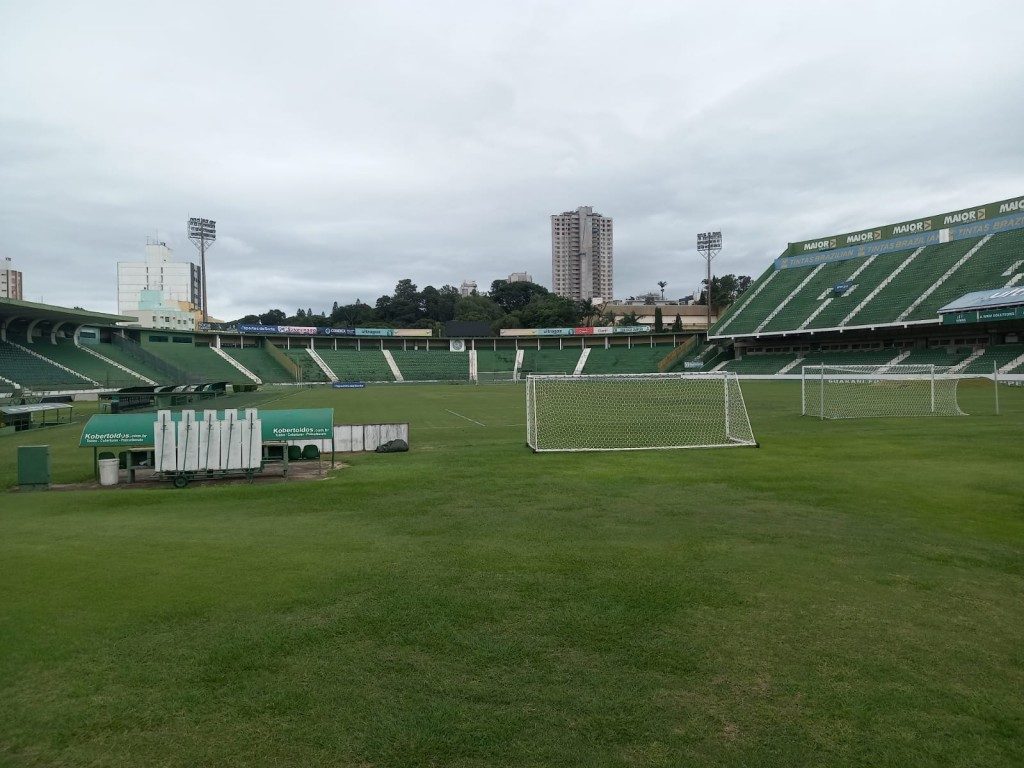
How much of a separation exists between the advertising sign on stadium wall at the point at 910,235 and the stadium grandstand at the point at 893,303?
95 mm

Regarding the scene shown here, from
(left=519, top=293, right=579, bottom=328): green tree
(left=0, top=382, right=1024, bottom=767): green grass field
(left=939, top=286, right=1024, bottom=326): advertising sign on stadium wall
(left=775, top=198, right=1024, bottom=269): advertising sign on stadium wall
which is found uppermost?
(left=775, top=198, right=1024, bottom=269): advertising sign on stadium wall

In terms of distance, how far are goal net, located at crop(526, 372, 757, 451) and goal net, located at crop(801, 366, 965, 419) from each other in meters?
3.81

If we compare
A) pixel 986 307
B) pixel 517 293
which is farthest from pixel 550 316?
pixel 986 307

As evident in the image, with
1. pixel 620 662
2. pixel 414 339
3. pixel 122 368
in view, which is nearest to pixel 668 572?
pixel 620 662

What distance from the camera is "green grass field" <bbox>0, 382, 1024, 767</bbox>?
3.54 m

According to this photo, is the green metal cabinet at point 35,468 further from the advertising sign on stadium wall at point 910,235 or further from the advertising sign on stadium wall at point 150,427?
the advertising sign on stadium wall at point 910,235

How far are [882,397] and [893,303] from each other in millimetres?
30179

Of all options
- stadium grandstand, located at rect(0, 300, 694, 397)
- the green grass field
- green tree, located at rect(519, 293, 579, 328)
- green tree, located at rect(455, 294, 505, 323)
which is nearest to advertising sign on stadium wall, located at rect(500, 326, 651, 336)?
stadium grandstand, located at rect(0, 300, 694, 397)

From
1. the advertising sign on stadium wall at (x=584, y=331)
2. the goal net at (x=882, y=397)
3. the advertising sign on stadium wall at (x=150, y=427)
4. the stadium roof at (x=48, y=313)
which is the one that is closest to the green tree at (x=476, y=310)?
the advertising sign on stadium wall at (x=584, y=331)

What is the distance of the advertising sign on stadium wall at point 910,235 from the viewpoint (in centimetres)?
5525

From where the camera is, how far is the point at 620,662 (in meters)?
4.38

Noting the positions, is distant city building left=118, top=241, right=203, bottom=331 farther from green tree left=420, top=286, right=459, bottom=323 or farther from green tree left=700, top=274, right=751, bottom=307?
green tree left=700, top=274, right=751, bottom=307

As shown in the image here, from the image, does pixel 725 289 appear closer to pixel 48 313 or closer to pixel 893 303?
pixel 893 303

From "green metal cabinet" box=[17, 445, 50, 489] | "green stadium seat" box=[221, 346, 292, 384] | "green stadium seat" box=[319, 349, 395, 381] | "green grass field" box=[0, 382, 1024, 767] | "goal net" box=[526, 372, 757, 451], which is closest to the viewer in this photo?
"green grass field" box=[0, 382, 1024, 767]
